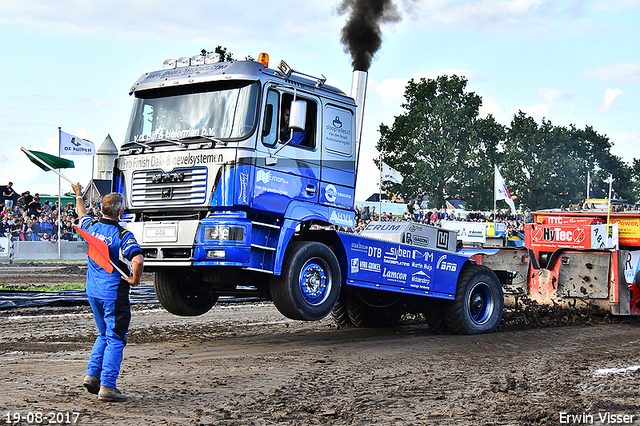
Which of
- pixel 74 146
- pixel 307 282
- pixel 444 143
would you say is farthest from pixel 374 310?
pixel 444 143

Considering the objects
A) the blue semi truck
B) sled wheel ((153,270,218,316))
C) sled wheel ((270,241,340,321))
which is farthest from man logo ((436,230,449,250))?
sled wheel ((153,270,218,316))

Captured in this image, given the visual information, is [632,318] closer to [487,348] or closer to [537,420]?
[487,348]

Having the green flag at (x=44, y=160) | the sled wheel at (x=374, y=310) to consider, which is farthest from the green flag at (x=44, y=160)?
the sled wheel at (x=374, y=310)

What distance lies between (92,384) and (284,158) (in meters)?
3.76

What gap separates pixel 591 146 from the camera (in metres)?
78.8

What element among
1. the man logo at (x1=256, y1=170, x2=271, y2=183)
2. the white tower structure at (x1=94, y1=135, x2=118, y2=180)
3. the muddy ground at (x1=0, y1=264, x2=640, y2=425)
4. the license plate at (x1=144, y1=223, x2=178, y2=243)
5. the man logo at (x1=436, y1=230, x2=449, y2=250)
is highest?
the white tower structure at (x1=94, y1=135, x2=118, y2=180)

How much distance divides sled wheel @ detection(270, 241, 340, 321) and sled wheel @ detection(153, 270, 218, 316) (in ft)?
4.41

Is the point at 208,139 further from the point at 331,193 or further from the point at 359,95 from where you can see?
the point at 359,95

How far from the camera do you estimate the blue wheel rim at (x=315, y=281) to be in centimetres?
846

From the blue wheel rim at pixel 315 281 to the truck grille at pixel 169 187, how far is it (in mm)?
1493

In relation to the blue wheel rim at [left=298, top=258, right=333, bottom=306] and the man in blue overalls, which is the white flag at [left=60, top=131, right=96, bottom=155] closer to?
the blue wheel rim at [left=298, top=258, right=333, bottom=306]

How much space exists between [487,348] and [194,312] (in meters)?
3.83

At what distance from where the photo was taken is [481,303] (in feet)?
35.8

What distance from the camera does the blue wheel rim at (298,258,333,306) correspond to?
8.46 meters
